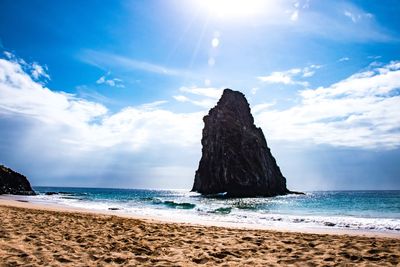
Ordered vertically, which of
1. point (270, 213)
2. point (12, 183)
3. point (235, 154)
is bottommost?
point (270, 213)

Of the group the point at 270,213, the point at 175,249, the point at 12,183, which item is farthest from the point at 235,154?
the point at 175,249

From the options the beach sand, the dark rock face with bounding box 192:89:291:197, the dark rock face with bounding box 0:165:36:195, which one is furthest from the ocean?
the dark rock face with bounding box 192:89:291:197

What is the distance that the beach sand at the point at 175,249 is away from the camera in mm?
8297

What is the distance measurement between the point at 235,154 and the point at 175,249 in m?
93.4

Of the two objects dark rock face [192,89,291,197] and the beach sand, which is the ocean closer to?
the beach sand

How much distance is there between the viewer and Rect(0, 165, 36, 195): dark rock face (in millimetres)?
67875

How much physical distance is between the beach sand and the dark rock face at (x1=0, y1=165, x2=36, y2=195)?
213 ft

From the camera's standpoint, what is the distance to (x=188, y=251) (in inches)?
381

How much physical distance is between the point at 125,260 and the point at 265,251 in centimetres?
433

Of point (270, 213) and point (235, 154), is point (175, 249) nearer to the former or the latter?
point (270, 213)

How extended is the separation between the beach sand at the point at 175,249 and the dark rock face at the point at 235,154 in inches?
3430

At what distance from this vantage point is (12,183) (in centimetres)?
7269

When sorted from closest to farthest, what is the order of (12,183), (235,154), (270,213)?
(270,213), (12,183), (235,154)

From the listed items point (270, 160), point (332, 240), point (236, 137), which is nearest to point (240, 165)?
point (236, 137)
